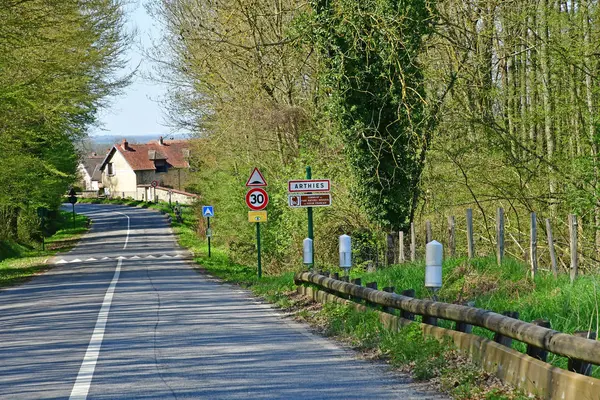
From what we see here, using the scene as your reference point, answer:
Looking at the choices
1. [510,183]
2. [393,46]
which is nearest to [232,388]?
[393,46]

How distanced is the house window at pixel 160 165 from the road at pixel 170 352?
411 feet

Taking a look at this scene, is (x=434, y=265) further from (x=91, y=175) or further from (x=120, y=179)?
(x=91, y=175)

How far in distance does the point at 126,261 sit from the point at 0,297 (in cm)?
2002

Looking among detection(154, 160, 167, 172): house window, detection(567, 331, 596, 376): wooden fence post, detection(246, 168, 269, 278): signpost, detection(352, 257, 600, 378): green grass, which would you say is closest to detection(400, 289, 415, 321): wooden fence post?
detection(352, 257, 600, 378): green grass

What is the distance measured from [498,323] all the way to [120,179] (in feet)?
484

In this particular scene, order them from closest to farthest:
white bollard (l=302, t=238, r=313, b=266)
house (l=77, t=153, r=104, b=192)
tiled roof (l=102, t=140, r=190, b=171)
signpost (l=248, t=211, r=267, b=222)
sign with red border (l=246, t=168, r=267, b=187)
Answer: white bollard (l=302, t=238, r=313, b=266) → sign with red border (l=246, t=168, r=267, b=187) → signpost (l=248, t=211, r=267, b=222) → tiled roof (l=102, t=140, r=190, b=171) → house (l=77, t=153, r=104, b=192)

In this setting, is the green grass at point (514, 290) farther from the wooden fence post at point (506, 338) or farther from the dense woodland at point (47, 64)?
the dense woodland at point (47, 64)

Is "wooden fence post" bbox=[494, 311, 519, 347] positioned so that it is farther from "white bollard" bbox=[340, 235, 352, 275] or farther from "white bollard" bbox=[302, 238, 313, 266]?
"white bollard" bbox=[302, 238, 313, 266]

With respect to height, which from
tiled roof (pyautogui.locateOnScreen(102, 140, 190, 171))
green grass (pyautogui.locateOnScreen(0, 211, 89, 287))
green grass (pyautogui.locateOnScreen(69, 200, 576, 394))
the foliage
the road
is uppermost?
tiled roof (pyautogui.locateOnScreen(102, 140, 190, 171))

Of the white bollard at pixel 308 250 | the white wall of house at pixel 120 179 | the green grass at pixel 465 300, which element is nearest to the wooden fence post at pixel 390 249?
the green grass at pixel 465 300

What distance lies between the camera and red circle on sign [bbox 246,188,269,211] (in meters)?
28.5

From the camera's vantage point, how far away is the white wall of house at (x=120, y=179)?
487 ft

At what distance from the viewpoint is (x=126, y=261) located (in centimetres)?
4756

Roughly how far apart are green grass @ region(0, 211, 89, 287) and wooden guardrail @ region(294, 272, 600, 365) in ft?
77.8
